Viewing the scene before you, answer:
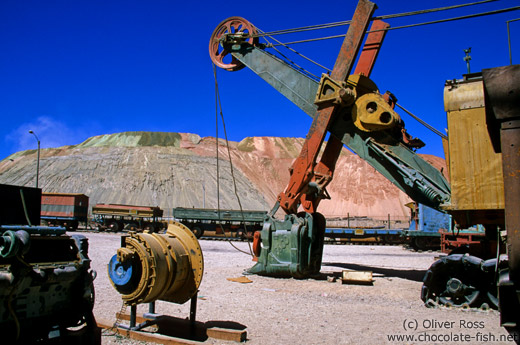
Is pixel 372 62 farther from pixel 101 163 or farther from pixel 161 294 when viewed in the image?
pixel 101 163

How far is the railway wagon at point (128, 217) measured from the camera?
3791 centimetres

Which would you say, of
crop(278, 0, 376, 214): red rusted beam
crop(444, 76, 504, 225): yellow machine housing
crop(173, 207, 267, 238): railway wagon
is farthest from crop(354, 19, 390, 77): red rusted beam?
crop(173, 207, 267, 238): railway wagon

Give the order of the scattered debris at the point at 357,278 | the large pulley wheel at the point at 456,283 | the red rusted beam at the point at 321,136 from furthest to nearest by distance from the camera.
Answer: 1. the red rusted beam at the point at 321,136
2. the scattered debris at the point at 357,278
3. the large pulley wheel at the point at 456,283

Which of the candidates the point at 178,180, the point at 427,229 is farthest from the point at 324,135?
the point at 178,180

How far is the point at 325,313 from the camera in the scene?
7727 millimetres

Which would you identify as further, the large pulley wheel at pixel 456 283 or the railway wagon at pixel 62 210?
the railway wagon at pixel 62 210

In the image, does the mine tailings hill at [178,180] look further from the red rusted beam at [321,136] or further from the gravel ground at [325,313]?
the gravel ground at [325,313]

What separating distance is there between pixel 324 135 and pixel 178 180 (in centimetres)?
6301

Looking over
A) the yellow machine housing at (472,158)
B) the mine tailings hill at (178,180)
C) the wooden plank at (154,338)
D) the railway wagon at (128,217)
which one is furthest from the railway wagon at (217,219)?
the mine tailings hill at (178,180)

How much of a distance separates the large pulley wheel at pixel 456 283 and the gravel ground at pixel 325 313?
32 centimetres

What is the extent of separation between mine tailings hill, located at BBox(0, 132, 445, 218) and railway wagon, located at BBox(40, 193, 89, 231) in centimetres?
2160

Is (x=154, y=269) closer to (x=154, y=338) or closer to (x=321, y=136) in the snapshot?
(x=154, y=338)

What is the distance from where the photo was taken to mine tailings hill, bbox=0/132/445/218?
2709 inches

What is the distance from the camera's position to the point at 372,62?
469 inches
